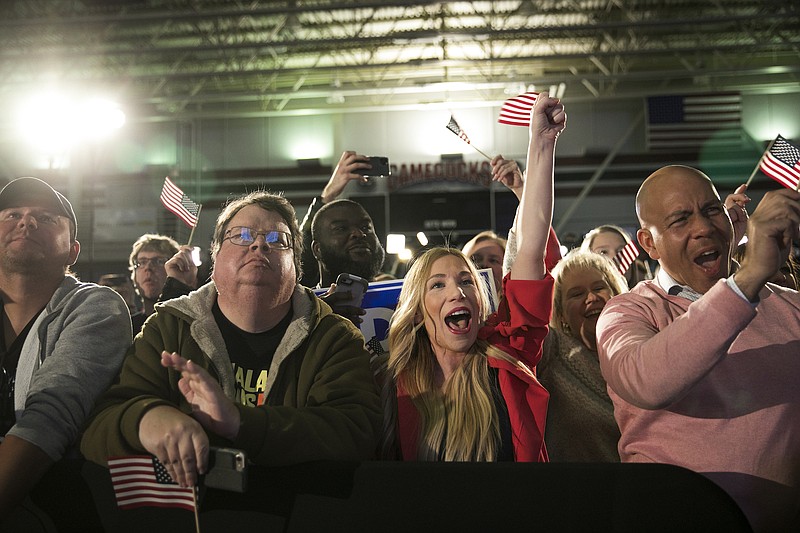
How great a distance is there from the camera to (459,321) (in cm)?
236

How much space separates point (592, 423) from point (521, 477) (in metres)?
1.21

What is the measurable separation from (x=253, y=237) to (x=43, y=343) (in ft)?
2.47

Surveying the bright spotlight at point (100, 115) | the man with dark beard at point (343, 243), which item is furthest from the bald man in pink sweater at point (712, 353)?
the bright spotlight at point (100, 115)

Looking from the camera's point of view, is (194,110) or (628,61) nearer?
(628,61)

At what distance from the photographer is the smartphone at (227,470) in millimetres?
1541

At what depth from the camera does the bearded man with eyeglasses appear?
1.66 meters

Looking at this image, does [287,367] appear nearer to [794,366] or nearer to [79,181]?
[794,366]

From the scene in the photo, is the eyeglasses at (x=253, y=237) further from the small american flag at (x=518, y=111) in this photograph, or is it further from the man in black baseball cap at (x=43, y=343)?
the small american flag at (x=518, y=111)

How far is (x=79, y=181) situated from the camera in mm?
10562

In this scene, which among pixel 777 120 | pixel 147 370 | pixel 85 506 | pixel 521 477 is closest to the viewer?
pixel 521 477

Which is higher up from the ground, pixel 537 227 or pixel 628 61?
pixel 628 61

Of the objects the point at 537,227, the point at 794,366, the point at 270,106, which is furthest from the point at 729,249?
the point at 270,106

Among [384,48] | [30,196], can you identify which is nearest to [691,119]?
[384,48]

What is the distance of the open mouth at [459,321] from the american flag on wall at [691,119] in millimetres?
14933
